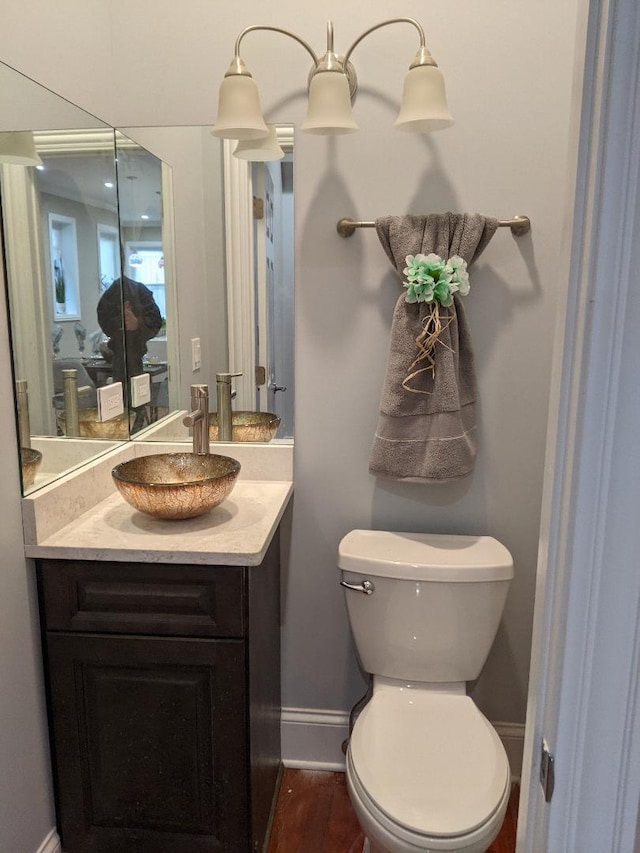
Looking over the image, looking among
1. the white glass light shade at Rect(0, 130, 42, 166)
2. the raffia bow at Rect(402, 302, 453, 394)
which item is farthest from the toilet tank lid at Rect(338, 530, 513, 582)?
Answer: the white glass light shade at Rect(0, 130, 42, 166)

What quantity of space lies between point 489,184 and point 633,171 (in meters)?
1.32

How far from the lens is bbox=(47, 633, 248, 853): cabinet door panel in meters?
1.53

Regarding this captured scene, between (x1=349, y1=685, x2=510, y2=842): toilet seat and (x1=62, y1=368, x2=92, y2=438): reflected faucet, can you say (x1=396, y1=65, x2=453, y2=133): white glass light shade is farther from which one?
(x1=349, y1=685, x2=510, y2=842): toilet seat

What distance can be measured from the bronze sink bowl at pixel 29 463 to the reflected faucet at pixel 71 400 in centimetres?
14

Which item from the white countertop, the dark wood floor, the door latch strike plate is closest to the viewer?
the door latch strike plate

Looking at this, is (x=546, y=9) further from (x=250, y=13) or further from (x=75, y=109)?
(x=75, y=109)

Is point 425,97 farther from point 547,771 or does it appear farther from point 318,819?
point 318,819

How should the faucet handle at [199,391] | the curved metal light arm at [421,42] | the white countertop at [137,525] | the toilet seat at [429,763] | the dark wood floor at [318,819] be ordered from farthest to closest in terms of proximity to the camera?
the faucet handle at [199,391]
the dark wood floor at [318,819]
the curved metal light arm at [421,42]
the white countertop at [137,525]
the toilet seat at [429,763]

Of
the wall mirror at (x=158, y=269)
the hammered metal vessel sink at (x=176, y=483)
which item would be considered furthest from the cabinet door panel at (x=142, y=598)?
the wall mirror at (x=158, y=269)

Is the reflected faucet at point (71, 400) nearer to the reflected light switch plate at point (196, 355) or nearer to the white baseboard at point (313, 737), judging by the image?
the reflected light switch plate at point (196, 355)

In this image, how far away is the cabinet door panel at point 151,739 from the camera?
60.1 inches

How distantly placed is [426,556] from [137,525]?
0.77 metres

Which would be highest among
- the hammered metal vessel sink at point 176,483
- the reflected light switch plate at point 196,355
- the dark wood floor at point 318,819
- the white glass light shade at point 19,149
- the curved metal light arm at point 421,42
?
the curved metal light arm at point 421,42

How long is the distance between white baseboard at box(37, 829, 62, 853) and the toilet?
75 centimetres
